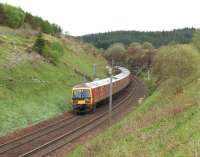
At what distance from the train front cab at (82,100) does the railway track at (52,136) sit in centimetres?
107

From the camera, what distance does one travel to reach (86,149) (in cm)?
2281

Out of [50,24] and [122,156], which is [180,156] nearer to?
[122,156]

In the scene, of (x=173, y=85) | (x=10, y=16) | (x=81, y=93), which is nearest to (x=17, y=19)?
(x=10, y=16)

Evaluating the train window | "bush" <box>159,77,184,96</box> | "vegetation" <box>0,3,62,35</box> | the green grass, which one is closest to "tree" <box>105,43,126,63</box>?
"vegetation" <box>0,3,62,35</box>

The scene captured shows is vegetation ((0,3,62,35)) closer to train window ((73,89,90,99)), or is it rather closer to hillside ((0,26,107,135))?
hillside ((0,26,107,135))

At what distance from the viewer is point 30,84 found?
48062 millimetres

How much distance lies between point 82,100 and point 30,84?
6.27 metres

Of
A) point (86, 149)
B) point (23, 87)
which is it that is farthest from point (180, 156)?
point (23, 87)

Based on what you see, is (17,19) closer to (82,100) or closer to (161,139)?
(82,100)

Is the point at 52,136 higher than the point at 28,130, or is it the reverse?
the point at 52,136

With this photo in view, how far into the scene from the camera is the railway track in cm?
2779

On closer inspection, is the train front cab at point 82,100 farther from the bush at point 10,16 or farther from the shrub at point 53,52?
the bush at point 10,16

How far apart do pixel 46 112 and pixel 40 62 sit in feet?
60.0

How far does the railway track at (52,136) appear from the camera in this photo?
91.2ft
